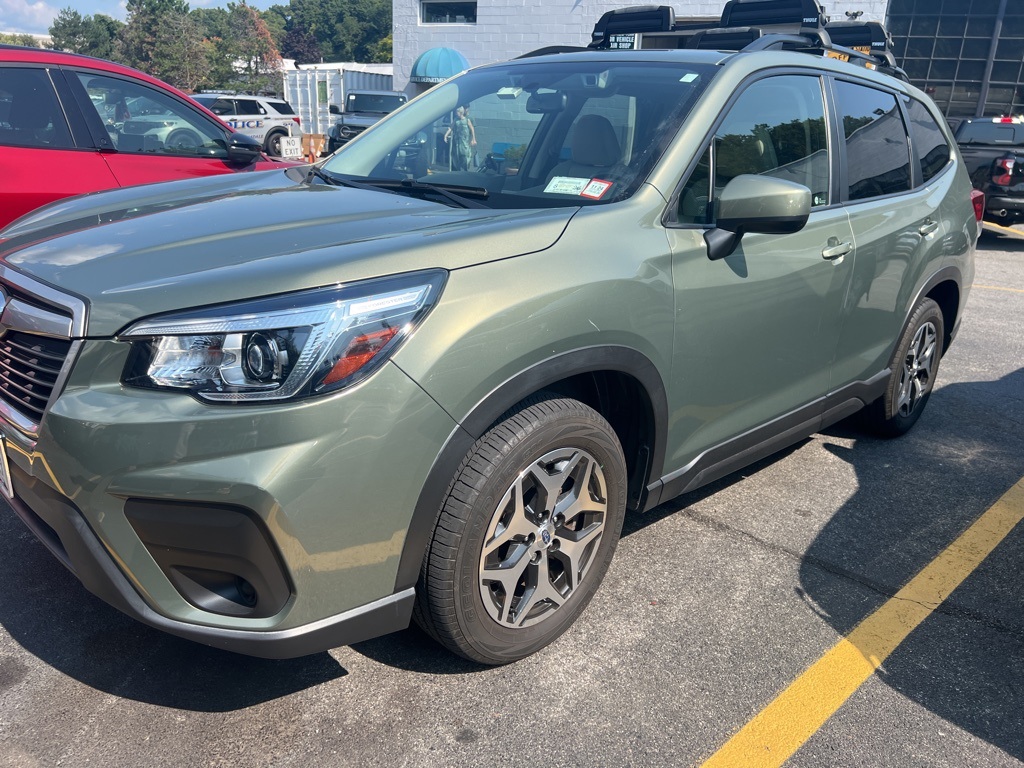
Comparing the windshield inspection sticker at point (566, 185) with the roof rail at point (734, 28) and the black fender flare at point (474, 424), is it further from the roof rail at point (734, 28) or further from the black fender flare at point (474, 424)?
the roof rail at point (734, 28)

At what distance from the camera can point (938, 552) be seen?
131 inches

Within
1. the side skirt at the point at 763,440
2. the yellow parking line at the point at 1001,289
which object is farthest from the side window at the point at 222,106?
the side skirt at the point at 763,440

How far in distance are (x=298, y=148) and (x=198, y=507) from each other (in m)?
5.71

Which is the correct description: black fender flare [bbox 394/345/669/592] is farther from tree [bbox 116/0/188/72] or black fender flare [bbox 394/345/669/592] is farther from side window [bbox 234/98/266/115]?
tree [bbox 116/0/188/72]

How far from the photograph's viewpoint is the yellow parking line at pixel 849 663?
7.36 feet

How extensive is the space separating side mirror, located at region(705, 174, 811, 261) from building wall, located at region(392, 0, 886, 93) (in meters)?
21.1

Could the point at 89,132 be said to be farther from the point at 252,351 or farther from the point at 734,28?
the point at 252,351

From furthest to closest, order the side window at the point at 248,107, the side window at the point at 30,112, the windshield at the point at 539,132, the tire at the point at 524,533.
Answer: the side window at the point at 248,107
the side window at the point at 30,112
the windshield at the point at 539,132
the tire at the point at 524,533

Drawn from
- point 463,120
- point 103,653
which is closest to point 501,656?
point 103,653

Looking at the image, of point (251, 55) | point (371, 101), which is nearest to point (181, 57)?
point (251, 55)

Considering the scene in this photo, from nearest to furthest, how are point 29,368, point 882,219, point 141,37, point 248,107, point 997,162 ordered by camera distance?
point 29,368
point 882,219
point 997,162
point 248,107
point 141,37

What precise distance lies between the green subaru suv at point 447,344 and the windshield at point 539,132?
14 mm

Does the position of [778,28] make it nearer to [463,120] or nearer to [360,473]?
[463,120]

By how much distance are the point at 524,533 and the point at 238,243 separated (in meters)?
1.12
